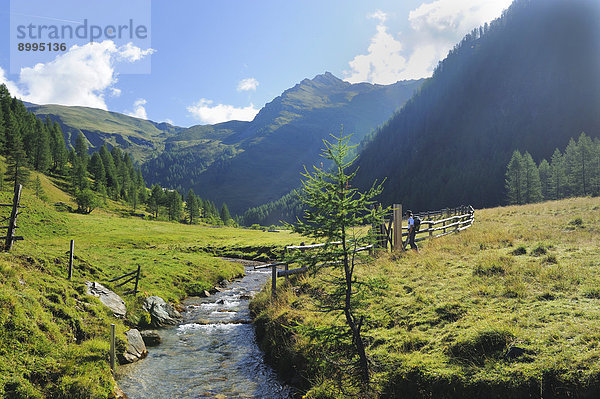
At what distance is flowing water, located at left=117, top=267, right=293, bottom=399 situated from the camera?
10734 millimetres

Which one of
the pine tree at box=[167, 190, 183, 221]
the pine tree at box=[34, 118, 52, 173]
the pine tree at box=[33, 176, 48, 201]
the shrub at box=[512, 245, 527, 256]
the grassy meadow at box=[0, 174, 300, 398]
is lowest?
the grassy meadow at box=[0, 174, 300, 398]

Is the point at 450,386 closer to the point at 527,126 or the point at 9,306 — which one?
the point at 9,306

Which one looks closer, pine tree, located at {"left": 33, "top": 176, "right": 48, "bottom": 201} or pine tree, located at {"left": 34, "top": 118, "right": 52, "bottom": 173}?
pine tree, located at {"left": 33, "top": 176, "right": 48, "bottom": 201}

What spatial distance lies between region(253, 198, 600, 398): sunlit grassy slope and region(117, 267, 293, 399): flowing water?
107 cm

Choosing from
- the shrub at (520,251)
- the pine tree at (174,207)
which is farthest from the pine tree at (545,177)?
the pine tree at (174,207)

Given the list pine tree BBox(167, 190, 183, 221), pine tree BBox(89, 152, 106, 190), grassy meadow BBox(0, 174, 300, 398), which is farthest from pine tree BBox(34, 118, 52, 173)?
grassy meadow BBox(0, 174, 300, 398)

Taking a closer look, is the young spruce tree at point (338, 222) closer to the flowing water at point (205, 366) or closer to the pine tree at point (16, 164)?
the flowing water at point (205, 366)

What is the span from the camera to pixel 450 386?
7043 millimetres

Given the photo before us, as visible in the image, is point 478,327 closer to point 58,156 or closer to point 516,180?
point 516,180

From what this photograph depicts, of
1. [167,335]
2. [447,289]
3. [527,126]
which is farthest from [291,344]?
[527,126]

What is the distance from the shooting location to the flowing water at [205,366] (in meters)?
10.7

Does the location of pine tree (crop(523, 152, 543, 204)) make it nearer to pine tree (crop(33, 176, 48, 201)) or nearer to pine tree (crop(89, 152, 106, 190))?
pine tree (crop(33, 176, 48, 201))

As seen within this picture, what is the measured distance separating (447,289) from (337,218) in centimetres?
633

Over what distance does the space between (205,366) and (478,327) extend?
34.3ft
